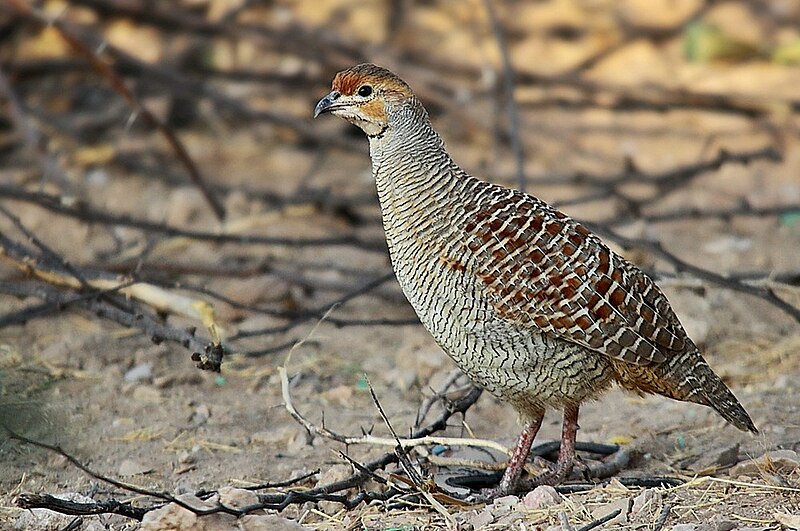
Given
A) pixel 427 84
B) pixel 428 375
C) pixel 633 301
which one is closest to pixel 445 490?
pixel 633 301

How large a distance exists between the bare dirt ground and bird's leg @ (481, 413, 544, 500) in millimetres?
264

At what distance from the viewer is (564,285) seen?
3.97 m

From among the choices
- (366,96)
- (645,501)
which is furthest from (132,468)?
(645,501)

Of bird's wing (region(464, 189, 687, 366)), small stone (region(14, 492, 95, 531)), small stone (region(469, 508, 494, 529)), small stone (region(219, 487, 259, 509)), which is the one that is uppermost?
bird's wing (region(464, 189, 687, 366))

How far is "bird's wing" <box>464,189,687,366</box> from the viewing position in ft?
12.9

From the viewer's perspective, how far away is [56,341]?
233 inches

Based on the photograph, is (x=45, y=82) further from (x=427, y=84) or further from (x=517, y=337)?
(x=517, y=337)

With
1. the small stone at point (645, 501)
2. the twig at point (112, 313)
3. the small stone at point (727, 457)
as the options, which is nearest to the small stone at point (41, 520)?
the twig at point (112, 313)

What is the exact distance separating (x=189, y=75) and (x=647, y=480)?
5540mm

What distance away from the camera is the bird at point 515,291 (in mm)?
3957

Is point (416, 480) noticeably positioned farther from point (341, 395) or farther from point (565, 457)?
point (341, 395)

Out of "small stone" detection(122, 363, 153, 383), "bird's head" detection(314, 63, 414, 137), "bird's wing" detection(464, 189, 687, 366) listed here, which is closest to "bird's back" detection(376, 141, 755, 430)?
"bird's wing" detection(464, 189, 687, 366)

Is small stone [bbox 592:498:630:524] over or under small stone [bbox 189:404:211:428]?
over

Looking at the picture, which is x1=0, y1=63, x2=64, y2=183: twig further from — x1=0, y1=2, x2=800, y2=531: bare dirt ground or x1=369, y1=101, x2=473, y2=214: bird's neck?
x1=369, y1=101, x2=473, y2=214: bird's neck
